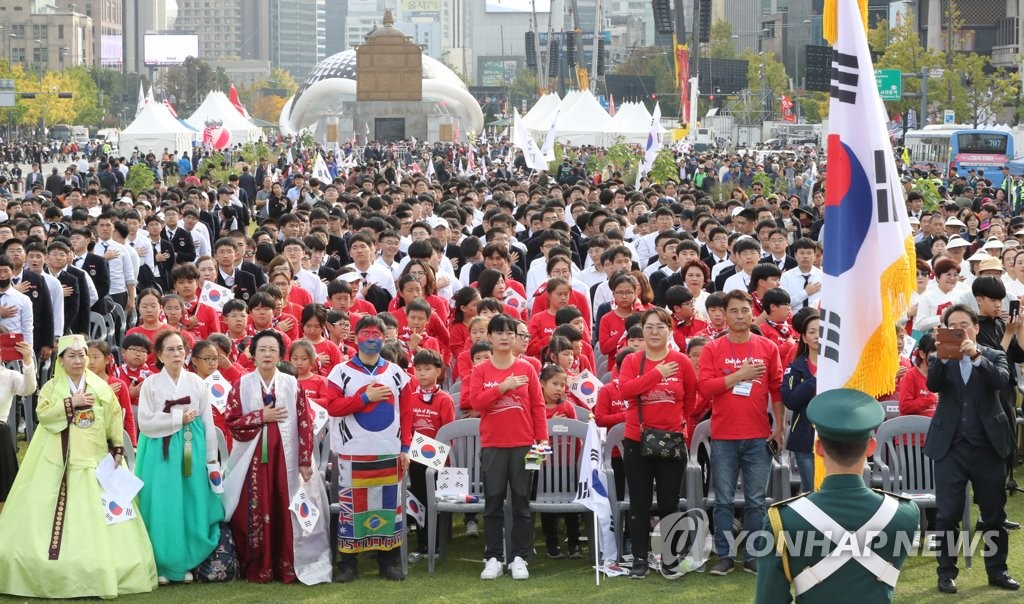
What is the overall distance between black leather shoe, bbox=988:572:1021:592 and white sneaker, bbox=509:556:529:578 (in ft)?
8.70

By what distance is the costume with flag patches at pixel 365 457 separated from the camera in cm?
845

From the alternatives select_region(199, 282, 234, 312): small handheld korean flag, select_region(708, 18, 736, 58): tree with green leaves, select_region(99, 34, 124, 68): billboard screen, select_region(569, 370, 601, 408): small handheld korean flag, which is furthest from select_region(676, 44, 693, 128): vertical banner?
select_region(99, 34, 124, 68): billboard screen

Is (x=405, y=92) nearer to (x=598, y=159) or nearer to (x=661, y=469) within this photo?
(x=598, y=159)

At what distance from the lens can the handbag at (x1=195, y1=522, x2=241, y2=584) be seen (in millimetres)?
8391

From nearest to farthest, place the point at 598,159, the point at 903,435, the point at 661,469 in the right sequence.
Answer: the point at 661,469, the point at 903,435, the point at 598,159

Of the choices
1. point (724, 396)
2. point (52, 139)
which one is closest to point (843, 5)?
point (724, 396)

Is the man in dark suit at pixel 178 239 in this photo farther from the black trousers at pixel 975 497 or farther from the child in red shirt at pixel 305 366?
the black trousers at pixel 975 497

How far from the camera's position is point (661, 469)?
8438 millimetres

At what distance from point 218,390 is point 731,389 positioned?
3214 millimetres

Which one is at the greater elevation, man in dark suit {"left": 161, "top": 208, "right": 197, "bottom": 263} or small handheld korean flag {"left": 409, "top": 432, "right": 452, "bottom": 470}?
man in dark suit {"left": 161, "top": 208, "right": 197, "bottom": 263}

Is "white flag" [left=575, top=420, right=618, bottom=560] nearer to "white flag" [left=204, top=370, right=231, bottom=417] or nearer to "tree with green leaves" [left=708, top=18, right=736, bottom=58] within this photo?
"white flag" [left=204, top=370, right=231, bottom=417]

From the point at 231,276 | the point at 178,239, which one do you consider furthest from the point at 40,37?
the point at 231,276

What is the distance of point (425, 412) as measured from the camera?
9.23m

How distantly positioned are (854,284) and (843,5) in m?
1.17
